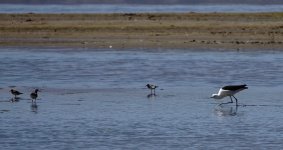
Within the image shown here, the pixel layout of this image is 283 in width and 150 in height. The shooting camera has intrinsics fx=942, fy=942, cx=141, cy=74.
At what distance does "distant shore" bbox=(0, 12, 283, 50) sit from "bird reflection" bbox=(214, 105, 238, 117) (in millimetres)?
12431

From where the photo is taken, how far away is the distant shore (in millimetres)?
30438

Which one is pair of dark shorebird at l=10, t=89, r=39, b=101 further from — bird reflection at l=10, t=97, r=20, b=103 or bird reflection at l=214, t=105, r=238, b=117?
bird reflection at l=214, t=105, r=238, b=117

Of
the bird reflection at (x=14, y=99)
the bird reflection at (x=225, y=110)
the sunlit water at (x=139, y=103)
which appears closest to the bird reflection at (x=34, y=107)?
the sunlit water at (x=139, y=103)

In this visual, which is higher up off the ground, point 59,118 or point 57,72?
point 57,72

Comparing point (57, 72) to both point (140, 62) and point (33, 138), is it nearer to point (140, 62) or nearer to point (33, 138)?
point (140, 62)

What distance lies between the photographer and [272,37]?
105 ft

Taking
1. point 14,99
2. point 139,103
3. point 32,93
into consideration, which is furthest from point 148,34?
point 32,93

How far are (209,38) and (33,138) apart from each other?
19.5 meters

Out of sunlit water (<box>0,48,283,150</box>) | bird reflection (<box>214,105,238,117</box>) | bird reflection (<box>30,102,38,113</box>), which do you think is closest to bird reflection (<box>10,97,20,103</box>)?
sunlit water (<box>0,48,283,150</box>)

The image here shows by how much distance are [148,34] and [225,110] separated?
1847 cm

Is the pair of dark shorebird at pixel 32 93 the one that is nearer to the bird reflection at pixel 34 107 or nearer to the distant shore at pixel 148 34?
the bird reflection at pixel 34 107

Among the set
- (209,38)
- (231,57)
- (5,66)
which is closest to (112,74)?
(5,66)

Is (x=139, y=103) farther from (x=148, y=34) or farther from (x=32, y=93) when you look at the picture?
(x=148, y=34)

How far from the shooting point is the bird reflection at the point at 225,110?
51.2 feet
